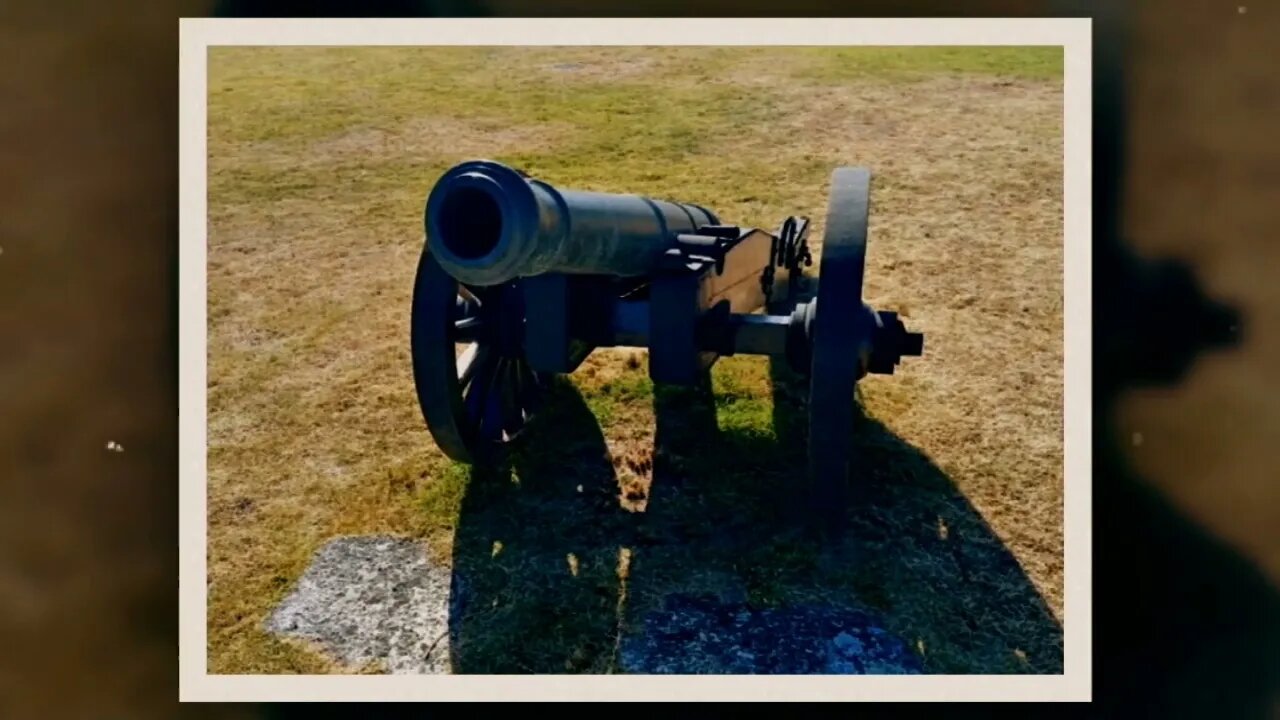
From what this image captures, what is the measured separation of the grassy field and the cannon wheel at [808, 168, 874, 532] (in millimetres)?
613

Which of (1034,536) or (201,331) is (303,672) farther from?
(1034,536)

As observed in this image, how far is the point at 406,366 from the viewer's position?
5.68m

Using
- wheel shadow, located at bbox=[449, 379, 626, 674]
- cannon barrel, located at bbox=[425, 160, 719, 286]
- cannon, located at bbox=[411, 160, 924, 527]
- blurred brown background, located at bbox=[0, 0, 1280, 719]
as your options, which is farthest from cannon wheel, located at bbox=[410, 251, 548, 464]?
blurred brown background, located at bbox=[0, 0, 1280, 719]

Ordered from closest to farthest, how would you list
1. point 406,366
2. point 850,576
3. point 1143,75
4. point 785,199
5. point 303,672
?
1. point 1143,75
2. point 303,672
3. point 850,576
4. point 406,366
5. point 785,199

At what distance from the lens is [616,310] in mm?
4320

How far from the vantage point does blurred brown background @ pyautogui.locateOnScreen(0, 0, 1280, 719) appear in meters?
3.58

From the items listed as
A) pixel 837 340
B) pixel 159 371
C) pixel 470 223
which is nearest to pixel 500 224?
pixel 470 223

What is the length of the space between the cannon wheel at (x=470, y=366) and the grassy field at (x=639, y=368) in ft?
0.63

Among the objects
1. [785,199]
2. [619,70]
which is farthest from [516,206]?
[619,70]

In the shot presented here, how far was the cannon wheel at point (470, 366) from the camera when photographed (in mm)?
4125

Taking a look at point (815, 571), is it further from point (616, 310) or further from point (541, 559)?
point (616, 310)

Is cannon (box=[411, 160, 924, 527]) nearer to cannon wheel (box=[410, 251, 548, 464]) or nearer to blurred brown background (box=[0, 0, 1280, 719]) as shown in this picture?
cannon wheel (box=[410, 251, 548, 464])

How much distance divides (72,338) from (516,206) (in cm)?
175

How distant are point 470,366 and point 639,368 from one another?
1.23 metres
